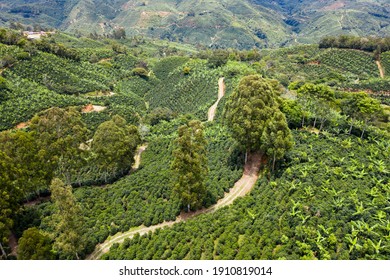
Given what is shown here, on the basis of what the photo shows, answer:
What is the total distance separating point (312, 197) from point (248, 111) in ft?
49.7

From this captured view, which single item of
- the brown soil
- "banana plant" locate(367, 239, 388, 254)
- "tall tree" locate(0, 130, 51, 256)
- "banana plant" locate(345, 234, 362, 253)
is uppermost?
"banana plant" locate(367, 239, 388, 254)

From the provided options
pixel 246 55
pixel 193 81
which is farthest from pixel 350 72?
pixel 193 81

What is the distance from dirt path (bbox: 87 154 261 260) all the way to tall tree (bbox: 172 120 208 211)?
7.61 feet

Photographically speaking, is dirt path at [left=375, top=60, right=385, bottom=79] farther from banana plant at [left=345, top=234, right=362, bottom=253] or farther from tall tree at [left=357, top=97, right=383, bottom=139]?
banana plant at [left=345, top=234, right=362, bottom=253]

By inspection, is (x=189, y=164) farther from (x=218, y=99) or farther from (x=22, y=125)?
(x=218, y=99)

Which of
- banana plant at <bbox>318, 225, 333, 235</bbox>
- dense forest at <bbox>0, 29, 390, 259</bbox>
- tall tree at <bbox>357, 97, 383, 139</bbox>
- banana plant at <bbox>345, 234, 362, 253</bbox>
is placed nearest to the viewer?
banana plant at <bbox>345, 234, 362, 253</bbox>

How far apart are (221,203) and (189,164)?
829cm

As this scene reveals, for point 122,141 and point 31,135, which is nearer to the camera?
point 31,135

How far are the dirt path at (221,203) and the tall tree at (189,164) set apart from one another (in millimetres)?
2320

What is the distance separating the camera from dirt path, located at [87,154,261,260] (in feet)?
110

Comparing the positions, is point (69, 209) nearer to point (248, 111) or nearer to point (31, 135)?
point (31, 135)

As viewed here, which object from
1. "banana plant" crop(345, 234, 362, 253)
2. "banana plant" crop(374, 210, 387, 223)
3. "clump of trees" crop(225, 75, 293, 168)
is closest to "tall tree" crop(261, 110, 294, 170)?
"clump of trees" crop(225, 75, 293, 168)

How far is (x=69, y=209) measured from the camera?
91.8 feet

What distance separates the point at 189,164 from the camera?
3416 centimetres
